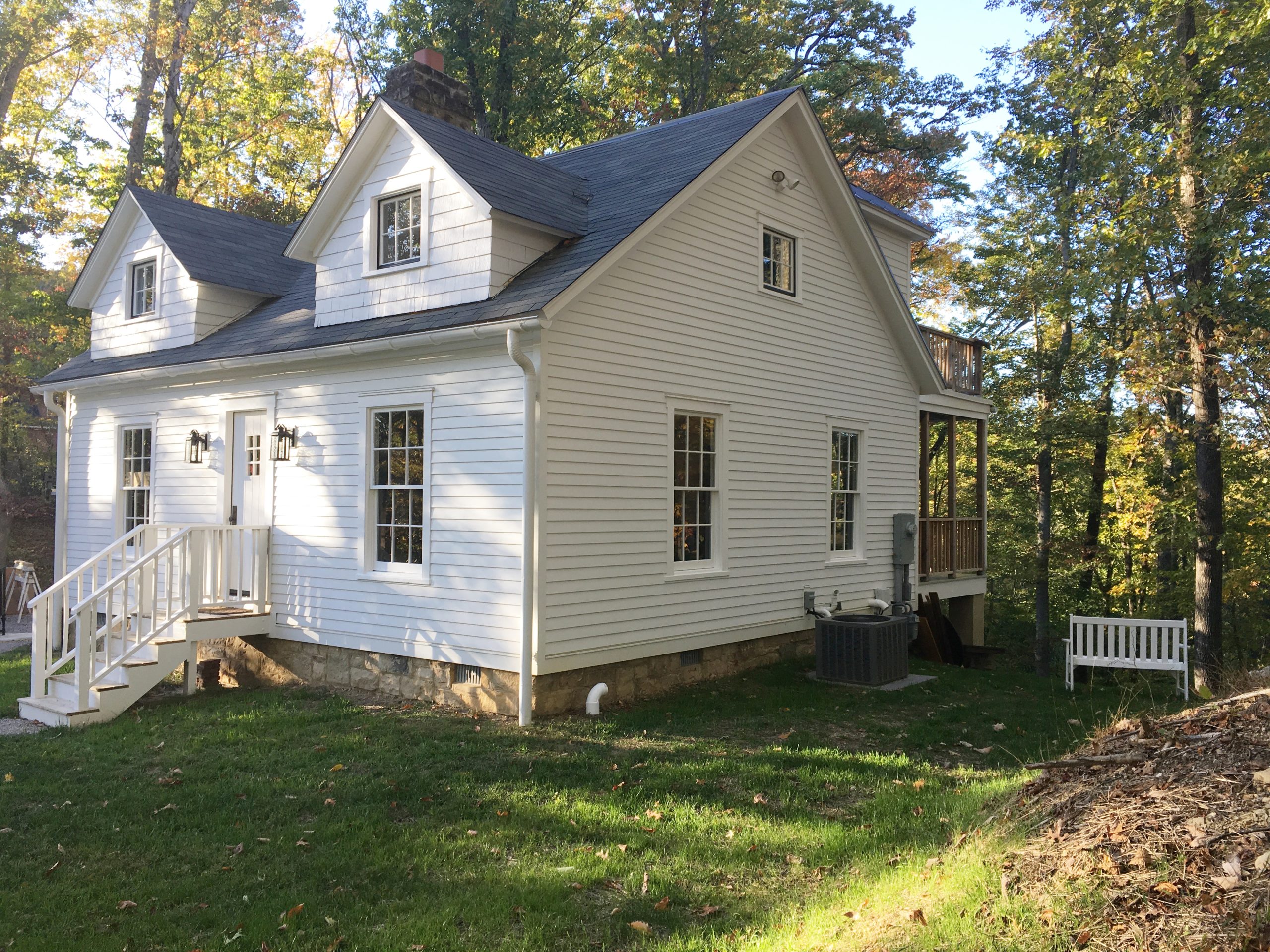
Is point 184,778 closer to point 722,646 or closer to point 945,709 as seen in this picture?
point 722,646

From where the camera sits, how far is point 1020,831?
4.53 m

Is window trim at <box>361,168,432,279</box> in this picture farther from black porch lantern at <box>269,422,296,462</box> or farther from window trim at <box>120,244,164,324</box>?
window trim at <box>120,244,164,324</box>

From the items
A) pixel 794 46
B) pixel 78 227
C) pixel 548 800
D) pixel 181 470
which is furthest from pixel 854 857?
pixel 78 227

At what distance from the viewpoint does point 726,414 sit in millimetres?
10906

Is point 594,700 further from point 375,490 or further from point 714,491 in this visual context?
point 375,490

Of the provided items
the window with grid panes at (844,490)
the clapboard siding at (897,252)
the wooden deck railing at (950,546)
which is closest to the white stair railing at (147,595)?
the window with grid panes at (844,490)

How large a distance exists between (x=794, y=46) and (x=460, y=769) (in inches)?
913

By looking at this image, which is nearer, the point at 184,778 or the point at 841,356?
the point at 184,778

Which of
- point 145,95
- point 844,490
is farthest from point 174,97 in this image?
point 844,490

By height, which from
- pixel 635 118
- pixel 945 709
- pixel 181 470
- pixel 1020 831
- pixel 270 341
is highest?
pixel 635 118

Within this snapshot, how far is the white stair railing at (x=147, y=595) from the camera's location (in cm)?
937

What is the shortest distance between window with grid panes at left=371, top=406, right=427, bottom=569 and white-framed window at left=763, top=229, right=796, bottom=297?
15.7ft

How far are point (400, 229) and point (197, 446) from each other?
4220mm

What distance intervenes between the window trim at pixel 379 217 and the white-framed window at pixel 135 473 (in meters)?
4.90
